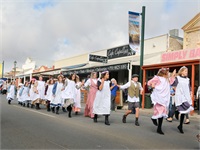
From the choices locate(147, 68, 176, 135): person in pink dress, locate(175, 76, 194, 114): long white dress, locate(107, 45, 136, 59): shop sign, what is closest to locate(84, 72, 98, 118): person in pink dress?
locate(147, 68, 176, 135): person in pink dress

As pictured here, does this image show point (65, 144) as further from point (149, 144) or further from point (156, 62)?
point (156, 62)

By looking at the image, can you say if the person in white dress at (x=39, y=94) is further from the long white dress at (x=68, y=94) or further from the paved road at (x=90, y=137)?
the paved road at (x=90, y=137)

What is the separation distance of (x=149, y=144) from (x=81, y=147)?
1619mm

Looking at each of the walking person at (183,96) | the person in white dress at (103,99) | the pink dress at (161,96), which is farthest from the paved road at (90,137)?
the walking person at (183,96)

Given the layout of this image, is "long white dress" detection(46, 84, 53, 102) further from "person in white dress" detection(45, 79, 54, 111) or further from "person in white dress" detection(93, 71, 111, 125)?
"person in white dress" detection(93, 71, 111, 125)

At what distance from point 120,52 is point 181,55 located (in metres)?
9.32

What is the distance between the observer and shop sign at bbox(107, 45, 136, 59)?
24.8m

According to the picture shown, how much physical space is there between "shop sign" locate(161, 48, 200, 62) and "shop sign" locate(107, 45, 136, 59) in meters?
5.91

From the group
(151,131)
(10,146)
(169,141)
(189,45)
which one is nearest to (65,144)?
(10,146)

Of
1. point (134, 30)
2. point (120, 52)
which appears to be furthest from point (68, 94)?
point (120, 52)

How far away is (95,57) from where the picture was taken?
25.1 m

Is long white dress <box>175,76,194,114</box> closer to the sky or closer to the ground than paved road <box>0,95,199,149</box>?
closer to the sky

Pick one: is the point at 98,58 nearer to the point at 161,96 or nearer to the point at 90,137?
the point at 161,96

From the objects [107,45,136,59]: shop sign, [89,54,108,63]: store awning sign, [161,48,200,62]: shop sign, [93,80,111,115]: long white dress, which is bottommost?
[93,80,111,115]: long white dress
